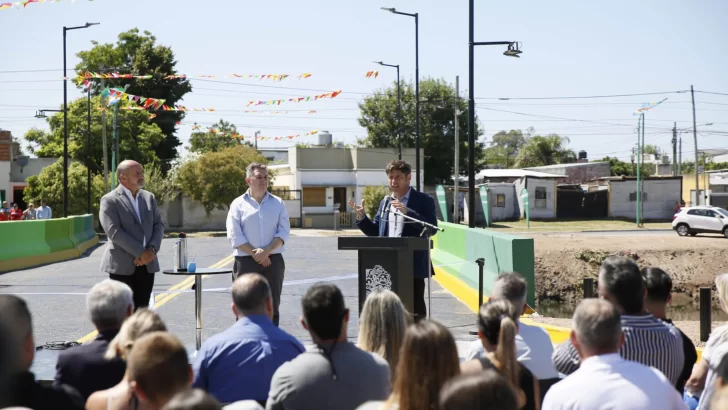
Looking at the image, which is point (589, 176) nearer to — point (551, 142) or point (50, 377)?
point (551, 142)

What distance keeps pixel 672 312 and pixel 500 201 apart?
149ft

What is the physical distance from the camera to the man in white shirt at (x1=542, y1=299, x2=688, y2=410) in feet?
12.6

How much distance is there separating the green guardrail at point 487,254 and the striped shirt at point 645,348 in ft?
23.8

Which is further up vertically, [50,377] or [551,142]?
[551,142]

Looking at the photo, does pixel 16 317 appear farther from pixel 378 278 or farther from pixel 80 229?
pixel 80 229

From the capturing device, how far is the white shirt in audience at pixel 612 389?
3826 mm

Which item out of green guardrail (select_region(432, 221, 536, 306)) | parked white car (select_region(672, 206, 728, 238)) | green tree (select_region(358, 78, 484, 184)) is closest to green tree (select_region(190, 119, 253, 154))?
green tree (select_region(358, 78, 484, 184))

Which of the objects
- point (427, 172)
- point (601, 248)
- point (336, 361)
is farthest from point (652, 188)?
point (336, 361)

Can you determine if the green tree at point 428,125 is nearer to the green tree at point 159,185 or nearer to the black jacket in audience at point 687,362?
the green tree at point 159,185

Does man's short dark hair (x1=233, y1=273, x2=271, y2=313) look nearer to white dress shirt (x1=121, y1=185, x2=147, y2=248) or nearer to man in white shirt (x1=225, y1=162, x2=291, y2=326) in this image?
man in white shirt (x1=225, y1=162, x2=291, y2=326)

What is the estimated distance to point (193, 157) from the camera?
5975 cm

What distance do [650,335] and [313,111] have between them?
2712 centimetres

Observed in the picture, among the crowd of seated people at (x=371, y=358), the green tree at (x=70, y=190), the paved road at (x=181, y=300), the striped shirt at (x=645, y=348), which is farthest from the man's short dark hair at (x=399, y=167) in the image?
the green tree at (x=70, y=190)

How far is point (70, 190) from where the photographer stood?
166 feet
